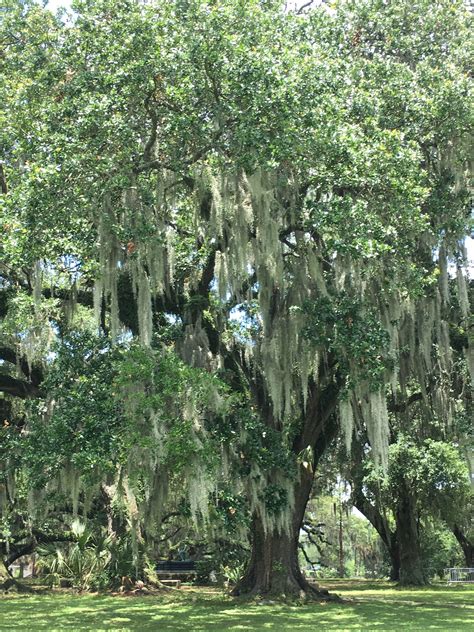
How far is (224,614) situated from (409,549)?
11532 millimetres

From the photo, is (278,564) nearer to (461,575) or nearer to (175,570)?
(175,570)

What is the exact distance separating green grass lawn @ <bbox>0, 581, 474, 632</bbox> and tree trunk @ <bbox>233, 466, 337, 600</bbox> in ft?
1.69

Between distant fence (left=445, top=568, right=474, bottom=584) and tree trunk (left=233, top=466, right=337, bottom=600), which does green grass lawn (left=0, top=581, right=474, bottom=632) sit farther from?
distant fence (left=445, top=568, right=474, bottom=584)

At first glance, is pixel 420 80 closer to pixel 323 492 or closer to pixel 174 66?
pixel 174 66

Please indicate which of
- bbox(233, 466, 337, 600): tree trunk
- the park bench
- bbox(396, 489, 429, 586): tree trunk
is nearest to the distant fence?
bbox(396, 489, 429, 586): tree trunk

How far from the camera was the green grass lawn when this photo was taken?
924 centimetres

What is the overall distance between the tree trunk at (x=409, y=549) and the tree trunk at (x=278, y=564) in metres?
7.84

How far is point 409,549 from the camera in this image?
20.9 m

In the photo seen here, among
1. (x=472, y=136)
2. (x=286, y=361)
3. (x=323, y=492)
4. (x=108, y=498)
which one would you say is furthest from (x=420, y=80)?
(x=323, y=492)

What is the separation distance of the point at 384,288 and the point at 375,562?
1563 inches

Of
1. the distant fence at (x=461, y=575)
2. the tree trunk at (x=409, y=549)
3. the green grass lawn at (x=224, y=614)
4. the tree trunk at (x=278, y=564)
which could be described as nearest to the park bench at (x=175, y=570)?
the tree trunk at (x=409, y=549)

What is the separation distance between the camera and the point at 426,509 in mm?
21047

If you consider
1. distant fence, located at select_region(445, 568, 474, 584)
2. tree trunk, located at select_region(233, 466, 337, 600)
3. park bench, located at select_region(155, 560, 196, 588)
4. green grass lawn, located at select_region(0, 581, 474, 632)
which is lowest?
distant fence, located at select_region(445, 568, 474, 584)

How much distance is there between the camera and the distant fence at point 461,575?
23.8 meters
